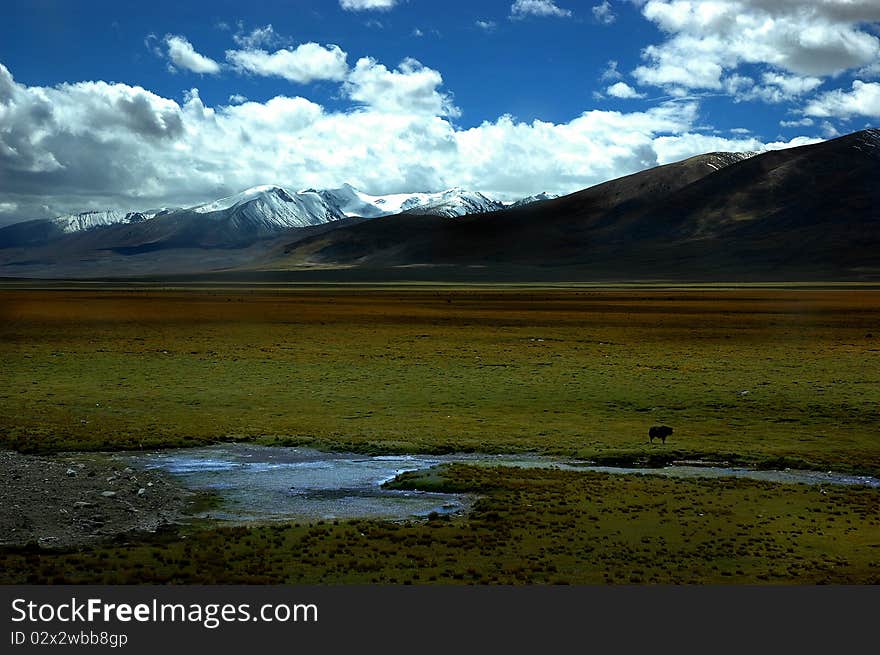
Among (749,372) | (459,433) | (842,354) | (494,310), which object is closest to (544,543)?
(459,433)

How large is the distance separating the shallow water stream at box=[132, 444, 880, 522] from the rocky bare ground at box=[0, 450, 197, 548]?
84cm

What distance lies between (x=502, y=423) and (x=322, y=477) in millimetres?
9018

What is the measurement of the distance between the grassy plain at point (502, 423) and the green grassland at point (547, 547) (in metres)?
0.06

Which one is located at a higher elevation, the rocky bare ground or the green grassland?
the rocky bare ground

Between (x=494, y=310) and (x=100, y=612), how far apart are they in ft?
248

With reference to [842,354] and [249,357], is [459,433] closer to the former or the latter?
[249,357]

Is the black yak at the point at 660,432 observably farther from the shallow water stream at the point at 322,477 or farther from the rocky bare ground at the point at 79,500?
the rocky bare ground at the point at 79,500

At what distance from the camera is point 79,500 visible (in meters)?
17.8

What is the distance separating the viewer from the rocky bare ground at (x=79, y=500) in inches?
618

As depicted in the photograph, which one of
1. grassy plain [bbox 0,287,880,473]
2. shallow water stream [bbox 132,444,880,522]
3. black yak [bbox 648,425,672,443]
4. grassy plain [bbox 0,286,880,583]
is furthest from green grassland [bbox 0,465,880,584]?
grassy plain [bbox 0,287,880,473]

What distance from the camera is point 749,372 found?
1575 inches

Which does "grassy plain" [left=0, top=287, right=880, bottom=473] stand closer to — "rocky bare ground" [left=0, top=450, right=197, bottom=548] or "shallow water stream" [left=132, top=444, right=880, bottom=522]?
"shallow water stream" [left=132, top=444, right=880, bottom=522]

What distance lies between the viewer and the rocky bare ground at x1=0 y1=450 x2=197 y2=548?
51.5 ft

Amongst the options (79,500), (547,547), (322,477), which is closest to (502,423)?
(322,477)
